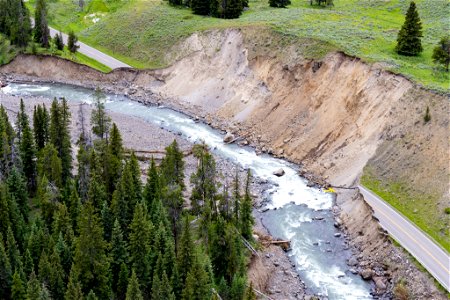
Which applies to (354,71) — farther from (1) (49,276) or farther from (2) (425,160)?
(1) (49,276)

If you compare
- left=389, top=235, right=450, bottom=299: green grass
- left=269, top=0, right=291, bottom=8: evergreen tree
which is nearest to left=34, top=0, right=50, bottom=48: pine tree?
left=269, top=0, right=291, bottom=8: evergreen tree

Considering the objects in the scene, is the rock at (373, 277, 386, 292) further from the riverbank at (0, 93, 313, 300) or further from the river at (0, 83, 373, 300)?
the riverbank at (0, 93, 313, 300)

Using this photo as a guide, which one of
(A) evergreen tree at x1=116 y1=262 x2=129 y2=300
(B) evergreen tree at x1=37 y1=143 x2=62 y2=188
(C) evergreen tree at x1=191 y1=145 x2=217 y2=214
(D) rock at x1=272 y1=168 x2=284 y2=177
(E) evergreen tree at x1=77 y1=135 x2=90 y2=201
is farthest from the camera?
(D) rock at x1=272 y1=168 x2=284 y2=177

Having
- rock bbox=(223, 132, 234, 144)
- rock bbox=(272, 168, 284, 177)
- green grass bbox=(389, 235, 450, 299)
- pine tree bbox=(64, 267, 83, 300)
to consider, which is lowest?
green grass bbox=(389, 235, 450, 299)

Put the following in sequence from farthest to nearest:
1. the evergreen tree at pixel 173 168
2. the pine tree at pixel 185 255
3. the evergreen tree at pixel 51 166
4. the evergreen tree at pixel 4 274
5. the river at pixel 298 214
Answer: the evergreen tree at pixel 51 166
the evergreen tree at pixel 173 168
the river at pixel 298 214
the pine tree at pixel 185 255
the evergreen tree at pixel 4 274

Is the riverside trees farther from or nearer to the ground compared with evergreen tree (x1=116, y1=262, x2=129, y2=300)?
farther from the ground

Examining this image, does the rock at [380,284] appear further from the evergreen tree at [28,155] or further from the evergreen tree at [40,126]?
the evergreen tree at [40,126]

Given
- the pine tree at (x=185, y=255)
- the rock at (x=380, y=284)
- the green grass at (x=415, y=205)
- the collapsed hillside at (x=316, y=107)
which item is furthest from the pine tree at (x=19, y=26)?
the rock at (x=380, y=284)
